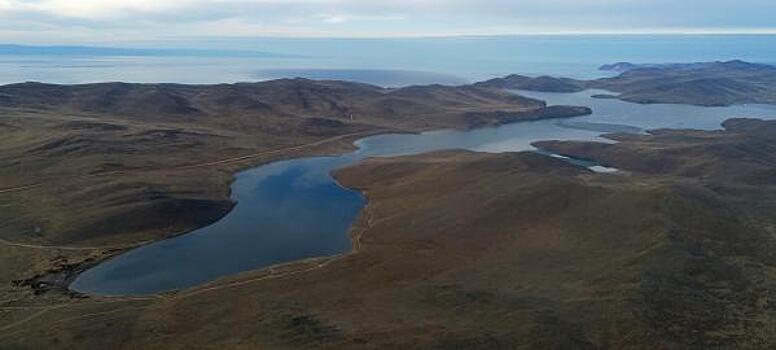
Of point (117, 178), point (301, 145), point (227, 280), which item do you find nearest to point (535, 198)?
point (227, 280)

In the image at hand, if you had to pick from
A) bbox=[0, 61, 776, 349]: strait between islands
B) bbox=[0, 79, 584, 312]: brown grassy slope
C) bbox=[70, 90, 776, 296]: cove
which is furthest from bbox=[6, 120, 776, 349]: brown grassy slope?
bbox=[0, 79, 584, 312]: brown grassy slope

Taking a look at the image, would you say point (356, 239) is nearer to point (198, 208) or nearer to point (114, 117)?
point (198, 208)

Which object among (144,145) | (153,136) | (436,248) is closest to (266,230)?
(436,248)

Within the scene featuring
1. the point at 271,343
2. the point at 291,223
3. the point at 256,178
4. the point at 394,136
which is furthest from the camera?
the point at 394,136

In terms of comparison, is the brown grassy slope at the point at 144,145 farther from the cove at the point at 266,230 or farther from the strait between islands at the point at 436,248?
the cove at the point at 266,230

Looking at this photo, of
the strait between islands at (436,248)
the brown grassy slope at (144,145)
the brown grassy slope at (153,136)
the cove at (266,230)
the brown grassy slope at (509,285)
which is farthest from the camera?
the brown grassy slope at (153,136)

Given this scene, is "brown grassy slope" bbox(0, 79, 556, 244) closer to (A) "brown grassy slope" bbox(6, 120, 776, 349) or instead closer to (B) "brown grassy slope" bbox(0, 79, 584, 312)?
(B) "brown grassy slope" bbox(0, 79, 584, 312)

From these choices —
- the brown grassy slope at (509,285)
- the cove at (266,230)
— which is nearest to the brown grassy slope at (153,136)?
the cove at (266,230)

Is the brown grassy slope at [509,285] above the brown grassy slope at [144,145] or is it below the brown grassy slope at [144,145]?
below
